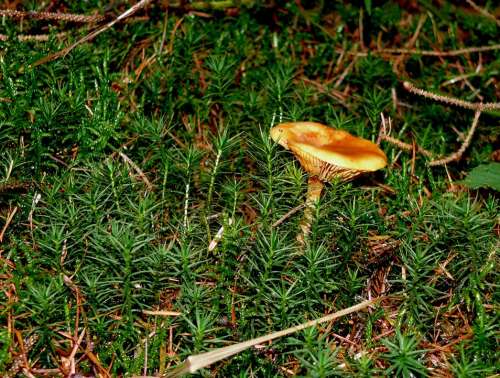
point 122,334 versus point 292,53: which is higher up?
point 292,53

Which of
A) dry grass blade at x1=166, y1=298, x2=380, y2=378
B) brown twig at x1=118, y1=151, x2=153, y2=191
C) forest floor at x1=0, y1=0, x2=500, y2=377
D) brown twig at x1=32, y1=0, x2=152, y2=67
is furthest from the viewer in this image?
brown twig at x1=32, y1=0, x2=152, y2=67

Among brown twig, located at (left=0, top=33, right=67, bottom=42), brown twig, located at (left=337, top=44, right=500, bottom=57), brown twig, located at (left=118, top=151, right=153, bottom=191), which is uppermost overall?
brown twig, located at (left=0, top=33, right=67, bottom=42)

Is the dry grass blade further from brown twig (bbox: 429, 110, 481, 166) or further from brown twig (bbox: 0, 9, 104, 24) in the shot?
brown twig (bbox: 0, 9, 104, 24)

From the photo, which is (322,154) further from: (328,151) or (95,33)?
(95,33)

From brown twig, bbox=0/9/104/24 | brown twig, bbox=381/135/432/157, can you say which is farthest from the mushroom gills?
brown twig, bbox=0/9/104/24

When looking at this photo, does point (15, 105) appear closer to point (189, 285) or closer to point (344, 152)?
point (189, 285)

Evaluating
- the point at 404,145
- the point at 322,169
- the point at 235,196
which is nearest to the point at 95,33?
the point at 235,196

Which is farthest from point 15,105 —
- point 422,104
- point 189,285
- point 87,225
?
point 422,104
